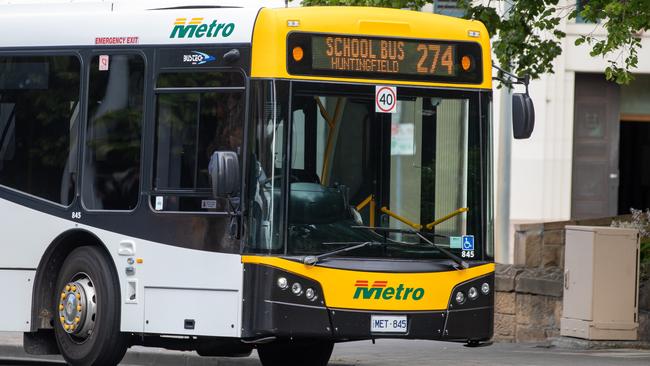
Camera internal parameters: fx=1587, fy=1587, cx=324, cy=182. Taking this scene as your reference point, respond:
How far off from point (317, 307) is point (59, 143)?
275cm

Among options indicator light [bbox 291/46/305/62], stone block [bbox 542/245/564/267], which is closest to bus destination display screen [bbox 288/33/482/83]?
indicator light [bbox 291/46/305/62]

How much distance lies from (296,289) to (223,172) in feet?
3.44

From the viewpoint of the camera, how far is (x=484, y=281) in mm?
12500

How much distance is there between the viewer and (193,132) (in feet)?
→ 40.4

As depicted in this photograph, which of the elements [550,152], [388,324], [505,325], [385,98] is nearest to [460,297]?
[388,324]

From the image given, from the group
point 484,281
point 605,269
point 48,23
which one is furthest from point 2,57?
point 605,269

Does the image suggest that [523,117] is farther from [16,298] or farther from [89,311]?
[16,298]

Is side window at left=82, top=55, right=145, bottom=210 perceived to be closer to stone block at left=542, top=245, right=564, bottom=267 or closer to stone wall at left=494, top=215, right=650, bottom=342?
stone wall at left=494, top=215, right=650, bottom=342

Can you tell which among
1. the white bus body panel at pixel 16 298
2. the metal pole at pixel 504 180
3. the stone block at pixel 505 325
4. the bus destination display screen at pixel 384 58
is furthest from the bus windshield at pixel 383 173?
the metal pole at pixel 504 180

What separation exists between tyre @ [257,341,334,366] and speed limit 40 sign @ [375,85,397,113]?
9.13ft

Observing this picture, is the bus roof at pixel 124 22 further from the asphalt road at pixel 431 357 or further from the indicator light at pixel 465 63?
the asphalt road at pixel 431 357

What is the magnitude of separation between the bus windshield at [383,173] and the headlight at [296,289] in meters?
0.23

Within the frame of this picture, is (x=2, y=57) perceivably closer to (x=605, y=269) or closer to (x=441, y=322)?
(x=441, y=322)

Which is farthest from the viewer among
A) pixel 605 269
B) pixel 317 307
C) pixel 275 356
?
pixel 605 269
